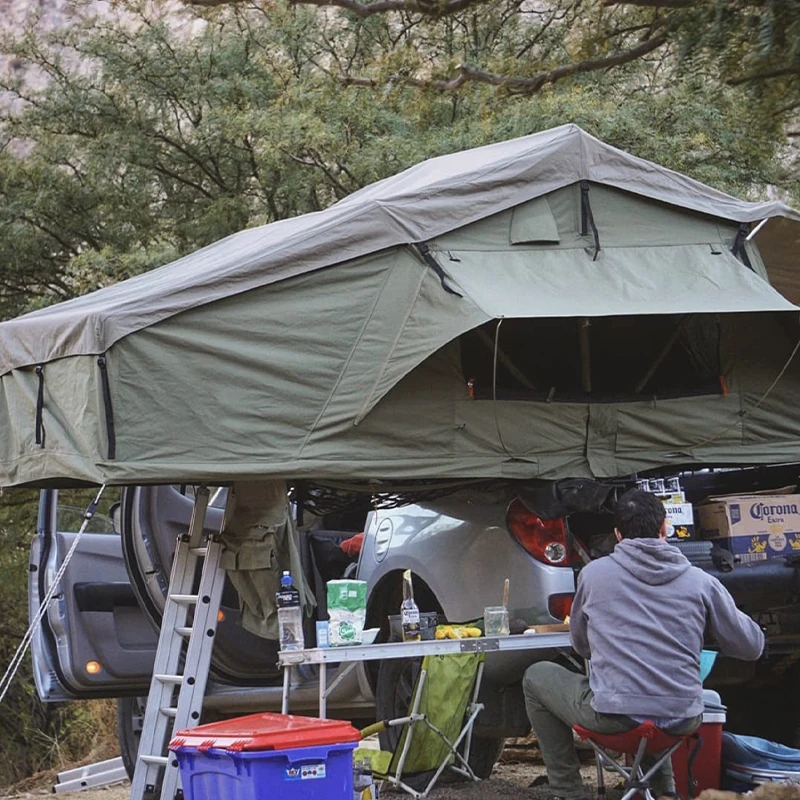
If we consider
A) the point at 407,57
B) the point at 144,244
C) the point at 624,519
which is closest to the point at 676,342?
the point at 624,519

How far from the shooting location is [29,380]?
18.8 ft

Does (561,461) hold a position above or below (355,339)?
below

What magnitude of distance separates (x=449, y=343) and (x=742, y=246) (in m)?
1.45

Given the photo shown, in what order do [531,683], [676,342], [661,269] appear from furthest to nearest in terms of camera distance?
[676,342]
[661,269]
[531,683]

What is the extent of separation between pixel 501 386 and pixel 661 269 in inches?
34.4

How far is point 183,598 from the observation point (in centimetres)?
614

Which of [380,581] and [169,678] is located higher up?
[380,581]

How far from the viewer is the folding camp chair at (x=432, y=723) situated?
19.9 feet

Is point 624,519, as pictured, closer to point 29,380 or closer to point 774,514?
point 774,514

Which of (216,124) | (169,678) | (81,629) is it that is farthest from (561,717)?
(216,124)

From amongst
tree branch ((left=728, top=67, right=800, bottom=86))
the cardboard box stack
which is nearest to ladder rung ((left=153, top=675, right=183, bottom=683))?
the cardboard box stack

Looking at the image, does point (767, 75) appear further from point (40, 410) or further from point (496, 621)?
point (40, 410)

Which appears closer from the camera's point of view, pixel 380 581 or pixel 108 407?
pixel 108 407

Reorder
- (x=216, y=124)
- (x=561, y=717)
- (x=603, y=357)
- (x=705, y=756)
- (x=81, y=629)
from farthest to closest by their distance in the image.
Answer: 1. (x=216, y=124)
2. (x=81, y=629)
3. (x=603, y=357)
4. (x=705, y=756)
5. (x=561, y=717)
